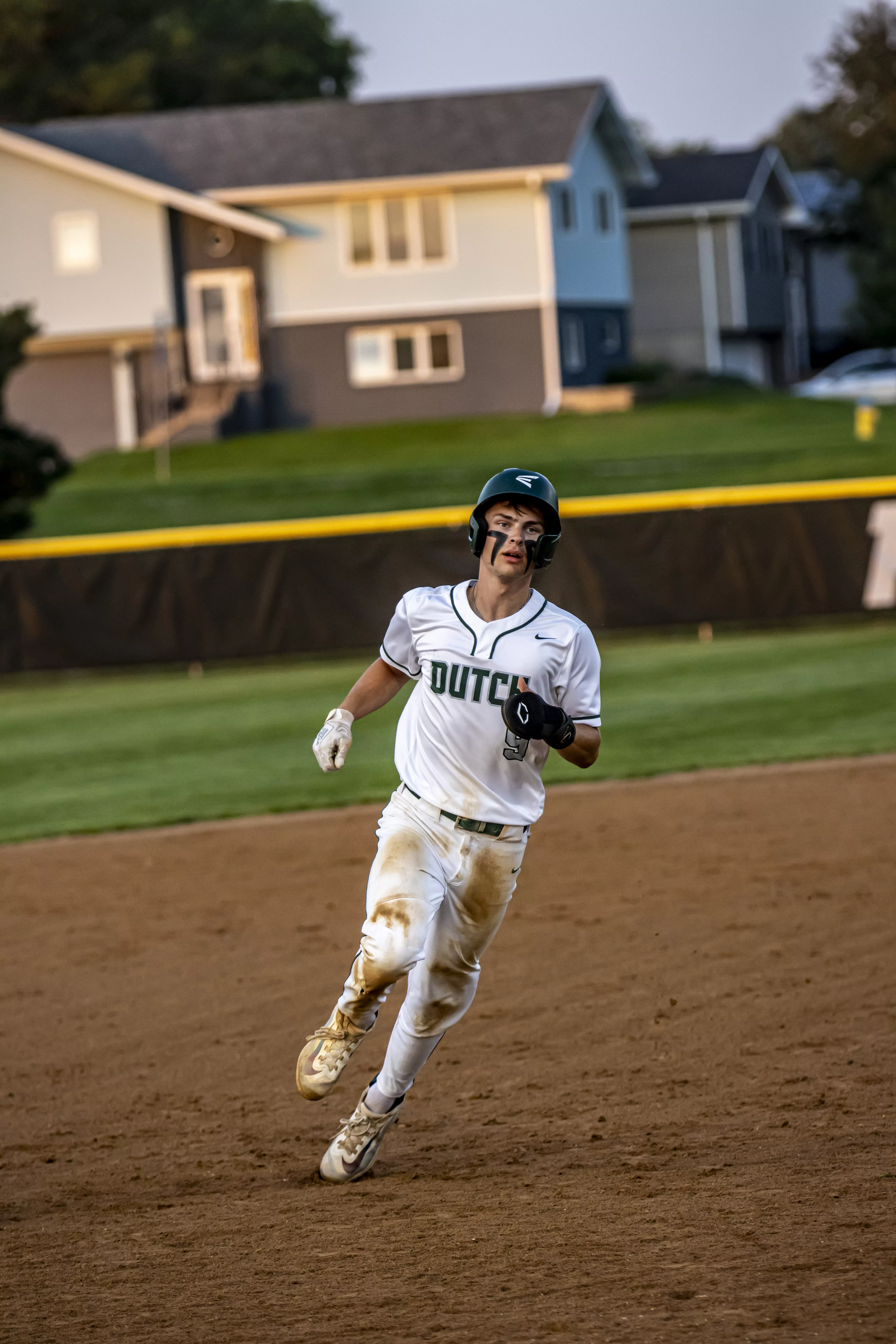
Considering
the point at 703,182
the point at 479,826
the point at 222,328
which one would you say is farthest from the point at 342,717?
the point at 703,182

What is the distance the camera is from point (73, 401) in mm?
42062

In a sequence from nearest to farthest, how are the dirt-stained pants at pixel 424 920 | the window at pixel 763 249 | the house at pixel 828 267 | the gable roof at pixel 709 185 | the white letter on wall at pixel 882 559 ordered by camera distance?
the dirt-stained pants at pixel 424 920, the white letter on wall at pixel 882 559, the gable roof at pixel 709 185, the window at pixel 763 249, the house at pixel 828 267

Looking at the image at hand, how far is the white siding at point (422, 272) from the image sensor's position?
129 ft

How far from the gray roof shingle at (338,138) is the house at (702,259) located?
708cm

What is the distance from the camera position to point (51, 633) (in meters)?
21.0

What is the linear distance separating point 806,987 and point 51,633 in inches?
604

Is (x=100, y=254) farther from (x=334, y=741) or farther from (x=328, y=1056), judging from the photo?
(x=328, y=1056)

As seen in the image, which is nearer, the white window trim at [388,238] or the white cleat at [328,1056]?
the white cleat at [328,1056]

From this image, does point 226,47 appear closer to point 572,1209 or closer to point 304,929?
point 304,929

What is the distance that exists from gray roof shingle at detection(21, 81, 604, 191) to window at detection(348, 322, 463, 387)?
12.5ft

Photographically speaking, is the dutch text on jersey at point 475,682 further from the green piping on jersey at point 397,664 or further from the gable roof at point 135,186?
the gable roof at point 135,186

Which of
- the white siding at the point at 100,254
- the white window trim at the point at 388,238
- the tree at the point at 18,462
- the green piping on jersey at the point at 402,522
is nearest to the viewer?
the green piping on jersey at the point at 402,522

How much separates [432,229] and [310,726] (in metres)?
26.0

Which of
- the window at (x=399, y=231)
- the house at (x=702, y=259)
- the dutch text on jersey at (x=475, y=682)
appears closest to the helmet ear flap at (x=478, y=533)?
the dutch text on jersey at (x=475, y=682)
